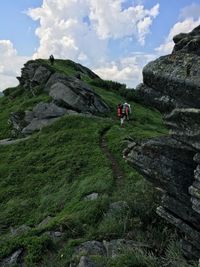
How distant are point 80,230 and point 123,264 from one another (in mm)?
6785

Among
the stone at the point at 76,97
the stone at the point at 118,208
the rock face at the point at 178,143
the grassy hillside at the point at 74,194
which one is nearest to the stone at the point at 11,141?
the grassy hillside at the point at 74,194

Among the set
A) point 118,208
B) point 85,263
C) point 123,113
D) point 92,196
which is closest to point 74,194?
point 92,196

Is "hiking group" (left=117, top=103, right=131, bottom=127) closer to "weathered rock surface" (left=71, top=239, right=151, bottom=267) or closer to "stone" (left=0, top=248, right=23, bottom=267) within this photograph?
"stone" (left=0, top=248, right=23, bottom=267)

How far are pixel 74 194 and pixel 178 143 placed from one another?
15562mm

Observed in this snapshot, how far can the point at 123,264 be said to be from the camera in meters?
16.2

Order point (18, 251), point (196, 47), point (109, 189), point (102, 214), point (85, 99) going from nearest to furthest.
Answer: point (196, 47) < point (18, 251) < point (102, 214) < point (109, 189) < point (85, 99)

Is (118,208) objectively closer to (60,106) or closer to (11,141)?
(11,141)

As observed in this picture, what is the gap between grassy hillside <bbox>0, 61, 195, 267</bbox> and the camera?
2006cm

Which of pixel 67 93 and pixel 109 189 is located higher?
pixel 67 93

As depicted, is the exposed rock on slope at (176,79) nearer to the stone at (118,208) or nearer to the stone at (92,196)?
the stone at (118,208)

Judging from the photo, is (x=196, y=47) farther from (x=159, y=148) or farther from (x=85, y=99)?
(x=85, y=99)

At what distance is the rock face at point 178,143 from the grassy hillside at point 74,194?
4.70ft

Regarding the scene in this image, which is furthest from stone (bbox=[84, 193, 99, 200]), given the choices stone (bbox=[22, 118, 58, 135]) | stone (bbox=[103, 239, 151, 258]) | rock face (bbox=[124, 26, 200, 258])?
stone (bbox=[22, 118, 58, 135])

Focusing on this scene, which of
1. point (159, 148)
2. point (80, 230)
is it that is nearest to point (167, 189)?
point (159, 148)
